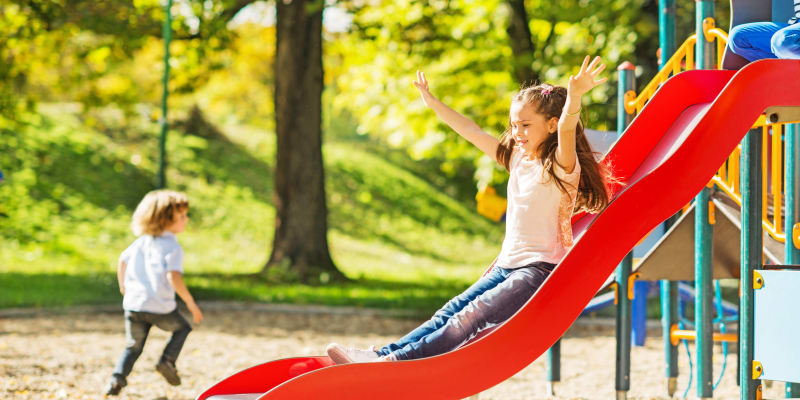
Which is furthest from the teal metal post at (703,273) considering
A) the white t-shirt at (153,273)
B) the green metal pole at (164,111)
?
the green metal pole at (164,111)

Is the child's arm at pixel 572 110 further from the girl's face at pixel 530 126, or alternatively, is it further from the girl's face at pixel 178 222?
the girl's face at pixel 178 222

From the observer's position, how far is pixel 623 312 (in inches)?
215

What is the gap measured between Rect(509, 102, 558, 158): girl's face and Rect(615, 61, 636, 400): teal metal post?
4.89 feet

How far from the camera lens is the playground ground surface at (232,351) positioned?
21.2ft

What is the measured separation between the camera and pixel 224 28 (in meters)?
13.8

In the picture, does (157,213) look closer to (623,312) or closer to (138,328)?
(138,328)

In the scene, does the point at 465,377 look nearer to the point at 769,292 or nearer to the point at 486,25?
the point at 769,292

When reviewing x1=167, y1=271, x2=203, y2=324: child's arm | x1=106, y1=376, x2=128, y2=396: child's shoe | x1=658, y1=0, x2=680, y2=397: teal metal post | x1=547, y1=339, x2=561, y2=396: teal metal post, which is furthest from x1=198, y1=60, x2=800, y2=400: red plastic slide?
x1=658, y1=0, x2=680, y2=397: teal metal post

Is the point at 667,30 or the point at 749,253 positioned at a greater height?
the point at 667,30

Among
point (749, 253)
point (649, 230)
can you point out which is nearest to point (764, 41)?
point (749, 253)

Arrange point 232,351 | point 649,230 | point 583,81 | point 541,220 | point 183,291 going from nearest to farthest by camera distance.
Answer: point 583,81
point 649,230
point 541,220
point 183,291
point 232,351

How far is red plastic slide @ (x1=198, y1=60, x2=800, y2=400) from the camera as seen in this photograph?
11.6 ft

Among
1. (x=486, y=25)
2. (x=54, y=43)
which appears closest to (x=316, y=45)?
(x=486, y=25)

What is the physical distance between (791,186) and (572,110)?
1341mm
